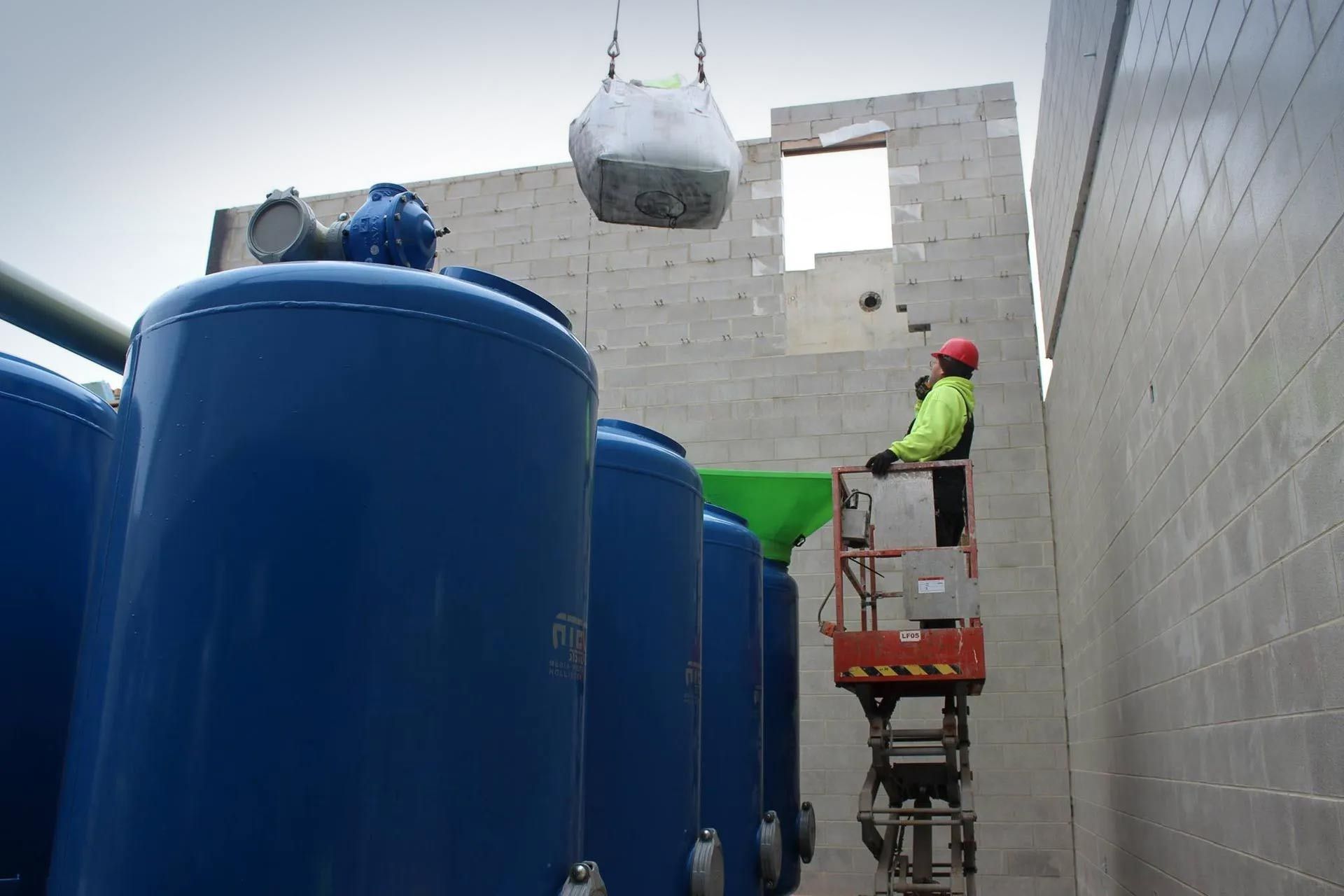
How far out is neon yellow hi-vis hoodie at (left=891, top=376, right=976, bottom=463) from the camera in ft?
18.4

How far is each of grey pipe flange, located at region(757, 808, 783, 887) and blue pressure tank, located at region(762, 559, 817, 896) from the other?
0.81 m

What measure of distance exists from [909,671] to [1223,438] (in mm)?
2212

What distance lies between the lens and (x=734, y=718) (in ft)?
14.2

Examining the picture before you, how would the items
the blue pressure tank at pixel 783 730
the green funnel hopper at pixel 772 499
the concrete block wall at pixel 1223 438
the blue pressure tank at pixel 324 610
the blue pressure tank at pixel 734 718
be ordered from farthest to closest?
the green funnel hopper at pixel 772 499
the blue pressure tank at pixel 783 730
the blue pressure tank at pixel 734 718
the concrete block wall at pixel 1223 438
the blue pressure tank at pixel 324 610

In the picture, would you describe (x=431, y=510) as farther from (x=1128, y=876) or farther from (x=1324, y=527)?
(x=1128, y=876)

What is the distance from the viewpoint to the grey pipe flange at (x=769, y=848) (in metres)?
4.36

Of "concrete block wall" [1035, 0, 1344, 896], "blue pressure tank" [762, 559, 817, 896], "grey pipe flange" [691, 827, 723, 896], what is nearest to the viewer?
"concrete block wall" [1035, 0, 1344, 896]

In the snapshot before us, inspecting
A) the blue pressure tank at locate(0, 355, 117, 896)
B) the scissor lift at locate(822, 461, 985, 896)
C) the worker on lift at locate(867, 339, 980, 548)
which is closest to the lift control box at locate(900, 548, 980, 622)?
the scissor lift at locate(822, 461, 985, 896)

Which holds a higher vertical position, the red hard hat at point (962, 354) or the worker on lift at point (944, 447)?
the red hard hat at point (962, 354)

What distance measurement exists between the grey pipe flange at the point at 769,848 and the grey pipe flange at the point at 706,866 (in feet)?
3.48

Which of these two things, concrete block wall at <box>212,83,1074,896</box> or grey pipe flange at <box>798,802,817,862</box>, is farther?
concrete block wall at <box>212,83,1074,896</box>

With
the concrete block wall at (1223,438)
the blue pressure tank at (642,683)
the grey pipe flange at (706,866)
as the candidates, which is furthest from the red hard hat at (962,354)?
the grey pipe flange at (706,866)

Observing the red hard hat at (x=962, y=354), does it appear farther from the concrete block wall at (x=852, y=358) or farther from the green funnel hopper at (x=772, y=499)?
the concrete block wall at (x=852, y=358)

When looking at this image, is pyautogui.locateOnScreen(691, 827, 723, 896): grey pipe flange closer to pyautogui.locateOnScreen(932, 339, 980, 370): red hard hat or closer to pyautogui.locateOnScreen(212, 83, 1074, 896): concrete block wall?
pyautogui.locateOnScreen(932, 339, 980, 370): red hard hat
